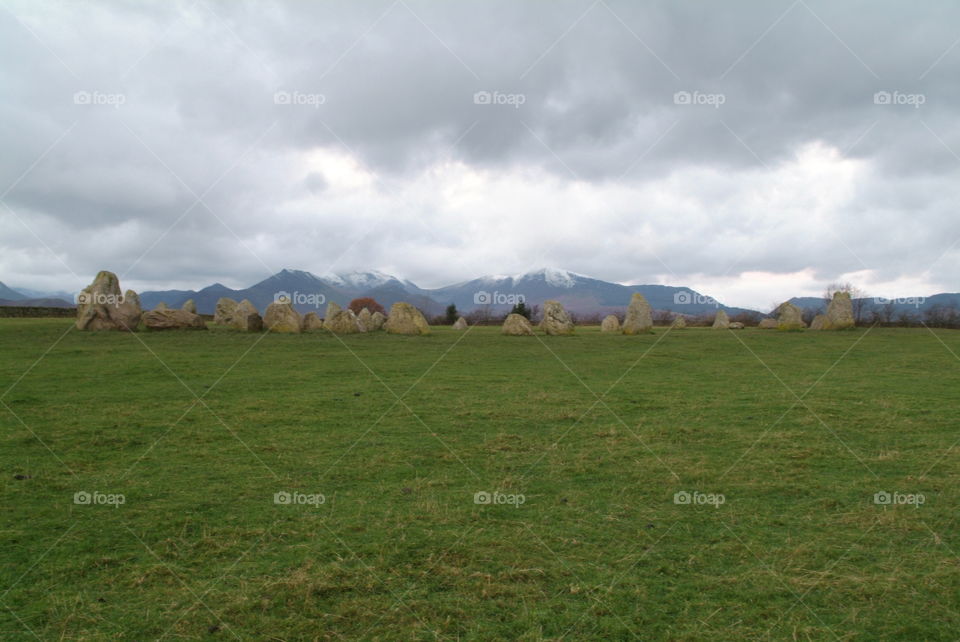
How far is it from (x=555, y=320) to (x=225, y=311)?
1534cm

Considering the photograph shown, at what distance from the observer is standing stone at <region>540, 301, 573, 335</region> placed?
96.6 feet

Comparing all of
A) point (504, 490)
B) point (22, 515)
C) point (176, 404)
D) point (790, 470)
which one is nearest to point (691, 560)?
point (504, 490)

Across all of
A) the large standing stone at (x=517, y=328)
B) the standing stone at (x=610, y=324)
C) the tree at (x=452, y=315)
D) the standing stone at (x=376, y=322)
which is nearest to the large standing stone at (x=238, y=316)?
the standing stone at (x=376, y=322)

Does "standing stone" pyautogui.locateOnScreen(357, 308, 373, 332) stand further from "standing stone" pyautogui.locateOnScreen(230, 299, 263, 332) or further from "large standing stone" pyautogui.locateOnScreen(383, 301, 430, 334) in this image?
"standing stone" pyautogui.locateOnScreen(230, 299, 263, 332)

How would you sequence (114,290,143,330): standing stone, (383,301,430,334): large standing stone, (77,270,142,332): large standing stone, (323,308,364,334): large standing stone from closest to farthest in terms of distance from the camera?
(77,270,142,332): large standing stone
(114,290,143,330): standing stone
(323,308,364,334): large standing stone
(383,301,430,334): large standing stone

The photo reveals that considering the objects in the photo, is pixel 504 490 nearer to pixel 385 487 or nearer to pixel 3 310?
pixel 385 487

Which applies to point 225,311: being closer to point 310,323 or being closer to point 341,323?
point 310,323

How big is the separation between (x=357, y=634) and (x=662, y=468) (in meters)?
4.14

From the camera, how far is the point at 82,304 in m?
24.2

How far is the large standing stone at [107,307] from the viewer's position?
23594 millimetres

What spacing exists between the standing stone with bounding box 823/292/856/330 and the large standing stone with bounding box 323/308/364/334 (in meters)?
24.8

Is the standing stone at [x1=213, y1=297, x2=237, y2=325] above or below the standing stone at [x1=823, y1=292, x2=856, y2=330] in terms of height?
below

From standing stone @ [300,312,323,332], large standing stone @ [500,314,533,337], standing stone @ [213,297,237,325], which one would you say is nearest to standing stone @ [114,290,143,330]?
standing stone @ [213,297,237,325]

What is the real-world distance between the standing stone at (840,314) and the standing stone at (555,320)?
562 inches
